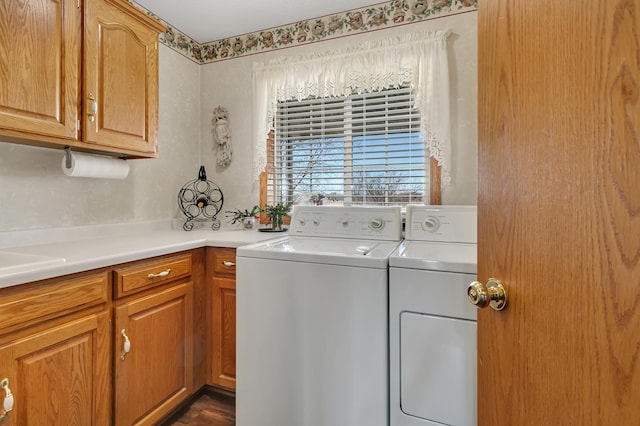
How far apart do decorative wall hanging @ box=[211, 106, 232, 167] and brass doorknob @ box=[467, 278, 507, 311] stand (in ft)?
7.30

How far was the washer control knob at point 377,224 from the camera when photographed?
180 cm

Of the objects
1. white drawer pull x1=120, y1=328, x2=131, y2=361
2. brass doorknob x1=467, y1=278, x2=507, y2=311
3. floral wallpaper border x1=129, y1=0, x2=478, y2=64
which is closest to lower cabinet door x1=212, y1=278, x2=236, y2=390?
white drawer pull x1=120, y1=328, x2=131, y2=361

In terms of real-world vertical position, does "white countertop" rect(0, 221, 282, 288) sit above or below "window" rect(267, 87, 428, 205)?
below

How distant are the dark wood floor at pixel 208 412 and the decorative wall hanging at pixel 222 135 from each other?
161 cm

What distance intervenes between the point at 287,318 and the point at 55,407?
2.85ft

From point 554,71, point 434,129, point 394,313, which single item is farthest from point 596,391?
point 434,129

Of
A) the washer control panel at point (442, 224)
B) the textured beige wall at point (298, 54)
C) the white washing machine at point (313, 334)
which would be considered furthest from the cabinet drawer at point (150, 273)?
the washer control panel at point (442, 224)

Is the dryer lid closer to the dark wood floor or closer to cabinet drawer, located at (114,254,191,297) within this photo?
cabinet drawer, located at (114,254,191,297)

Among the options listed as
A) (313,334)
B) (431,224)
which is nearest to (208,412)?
(313,334)

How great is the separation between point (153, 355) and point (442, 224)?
1.54m

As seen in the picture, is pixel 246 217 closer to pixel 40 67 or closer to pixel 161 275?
pixel 161 275

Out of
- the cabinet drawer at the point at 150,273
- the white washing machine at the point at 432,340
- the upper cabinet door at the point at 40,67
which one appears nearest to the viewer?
the white washing machine at the point at 432,340

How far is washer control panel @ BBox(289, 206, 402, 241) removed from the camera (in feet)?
5.87

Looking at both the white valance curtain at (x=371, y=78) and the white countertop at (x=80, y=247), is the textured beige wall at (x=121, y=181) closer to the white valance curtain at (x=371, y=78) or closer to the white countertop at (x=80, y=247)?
the white countertop at (x=80, y=247)
